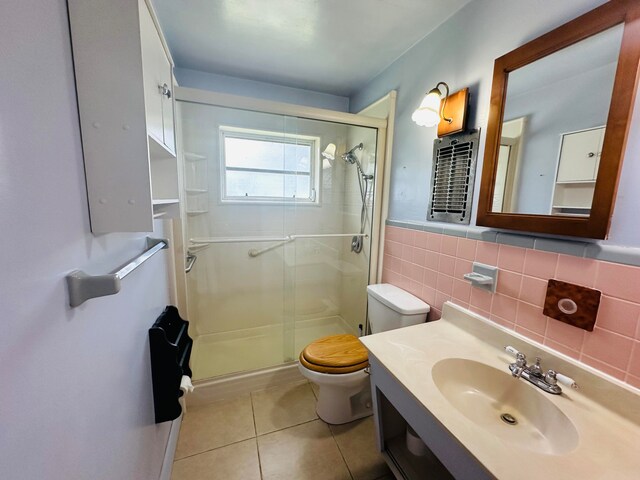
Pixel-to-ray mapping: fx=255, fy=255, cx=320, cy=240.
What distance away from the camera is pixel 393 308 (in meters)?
1.46

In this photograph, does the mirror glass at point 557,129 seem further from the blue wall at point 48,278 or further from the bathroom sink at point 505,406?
the blue wall at point 48,278

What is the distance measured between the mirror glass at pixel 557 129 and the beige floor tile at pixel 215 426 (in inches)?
70.8

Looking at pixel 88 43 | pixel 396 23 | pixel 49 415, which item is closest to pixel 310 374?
pixel 49 415

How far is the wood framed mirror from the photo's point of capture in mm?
738

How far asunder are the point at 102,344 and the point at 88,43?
719 mm

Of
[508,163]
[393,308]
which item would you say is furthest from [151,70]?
[393,308]

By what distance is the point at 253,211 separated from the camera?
2.12 metres

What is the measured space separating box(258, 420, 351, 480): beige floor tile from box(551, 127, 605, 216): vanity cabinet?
1.51m

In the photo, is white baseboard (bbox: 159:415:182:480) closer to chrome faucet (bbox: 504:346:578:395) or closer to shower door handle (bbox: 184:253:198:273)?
shower door handle (bbox: 184:253:198:273)

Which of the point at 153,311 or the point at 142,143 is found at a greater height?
the point at 142,143

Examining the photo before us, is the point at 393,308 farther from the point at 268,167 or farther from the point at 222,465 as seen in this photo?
the point at 268,167

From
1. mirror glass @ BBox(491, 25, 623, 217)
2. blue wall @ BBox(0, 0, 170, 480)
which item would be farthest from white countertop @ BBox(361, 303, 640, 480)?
blue wall @ BBox(0, 0, 170, 480)

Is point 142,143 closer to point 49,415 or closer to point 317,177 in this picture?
point 49,415

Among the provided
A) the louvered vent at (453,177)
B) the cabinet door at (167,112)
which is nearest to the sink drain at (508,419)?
the louvered vent at (453,177)
